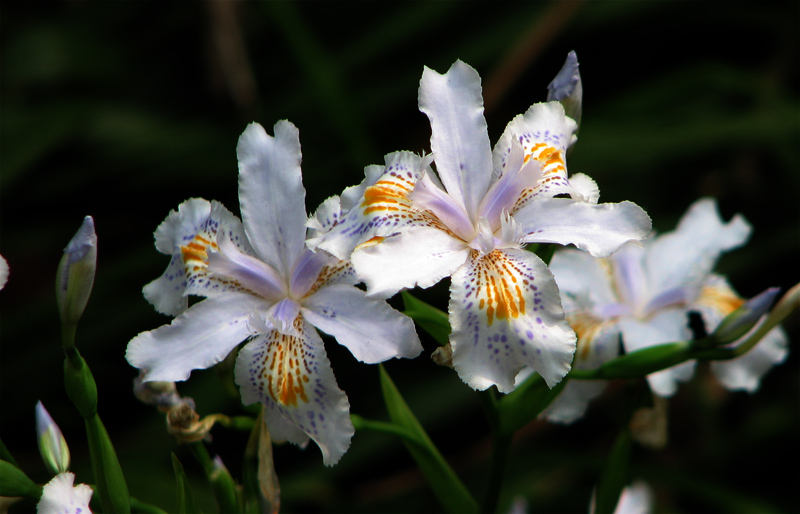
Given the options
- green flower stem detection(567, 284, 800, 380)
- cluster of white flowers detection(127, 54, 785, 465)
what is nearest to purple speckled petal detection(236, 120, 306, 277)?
cluster of white flowers detection(127, 54, 785, 465)

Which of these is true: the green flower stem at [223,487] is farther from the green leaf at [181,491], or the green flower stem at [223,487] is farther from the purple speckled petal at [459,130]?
the purple speckled petal at [459,130]

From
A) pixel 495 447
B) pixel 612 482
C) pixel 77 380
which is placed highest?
pixel 77 380

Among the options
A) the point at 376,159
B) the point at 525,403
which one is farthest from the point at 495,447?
the point at 376,159

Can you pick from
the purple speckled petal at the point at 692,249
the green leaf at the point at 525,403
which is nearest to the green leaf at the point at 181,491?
the green leaf at the point at 525,403

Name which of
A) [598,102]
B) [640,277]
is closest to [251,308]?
[640,277]

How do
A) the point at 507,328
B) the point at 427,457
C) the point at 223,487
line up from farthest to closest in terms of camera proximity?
the point at 427,457
the point at 223,487
the point at 507,328

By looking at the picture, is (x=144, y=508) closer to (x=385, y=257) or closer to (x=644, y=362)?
(x=385, y=257)
